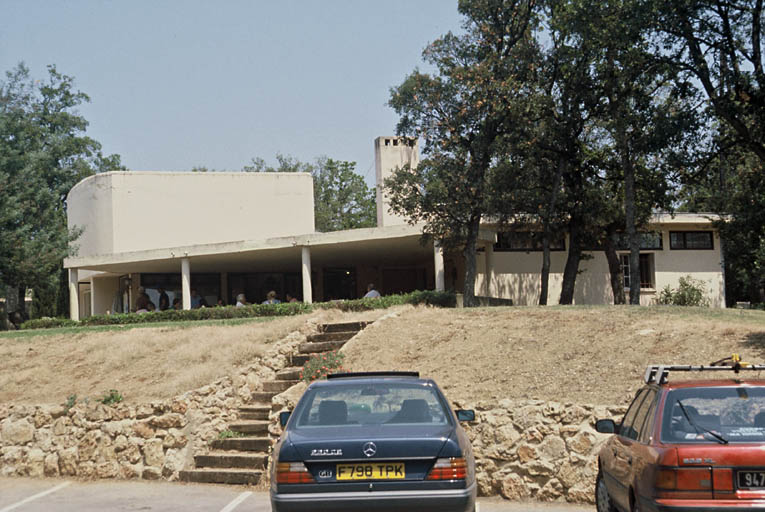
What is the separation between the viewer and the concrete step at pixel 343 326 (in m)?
17.3

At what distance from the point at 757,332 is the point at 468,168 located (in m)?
12.0

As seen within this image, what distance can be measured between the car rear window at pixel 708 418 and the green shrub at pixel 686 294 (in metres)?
25.2

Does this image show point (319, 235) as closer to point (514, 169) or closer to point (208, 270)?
point (514, 169)

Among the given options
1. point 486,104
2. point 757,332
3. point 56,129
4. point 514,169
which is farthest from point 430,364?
point 56,129

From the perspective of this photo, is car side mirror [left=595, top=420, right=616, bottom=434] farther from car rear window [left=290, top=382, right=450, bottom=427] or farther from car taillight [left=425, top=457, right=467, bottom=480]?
car taillight [left=425, top=457, right=467, bottom=480]

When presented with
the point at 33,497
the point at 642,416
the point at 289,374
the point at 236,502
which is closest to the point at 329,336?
the point at 289,374

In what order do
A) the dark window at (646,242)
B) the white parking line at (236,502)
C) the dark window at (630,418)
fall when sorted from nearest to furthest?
the dark window at (630,418), the white parking line at (236,502), the dark window at (646,242)

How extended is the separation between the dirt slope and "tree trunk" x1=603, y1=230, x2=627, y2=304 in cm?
1101

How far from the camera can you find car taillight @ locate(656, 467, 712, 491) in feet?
18.1

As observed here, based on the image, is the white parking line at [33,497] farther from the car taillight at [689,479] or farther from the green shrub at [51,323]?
the green shrub at [51,323]

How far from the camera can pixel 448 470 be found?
259 inches

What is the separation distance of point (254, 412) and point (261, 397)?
642 millimetres

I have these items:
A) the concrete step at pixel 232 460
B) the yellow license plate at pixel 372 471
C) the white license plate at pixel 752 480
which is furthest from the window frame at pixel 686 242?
the white license plate at pixel 752 480

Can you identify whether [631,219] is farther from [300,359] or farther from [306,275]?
[300,359]
